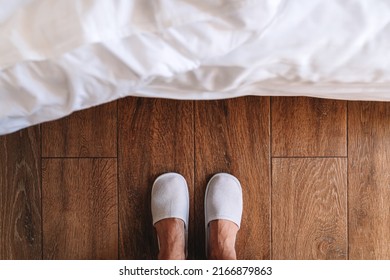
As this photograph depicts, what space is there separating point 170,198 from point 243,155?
0.68ft

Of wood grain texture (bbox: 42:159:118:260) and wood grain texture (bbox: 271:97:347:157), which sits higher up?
wood grain texture (bbox: 271:97:347:157)

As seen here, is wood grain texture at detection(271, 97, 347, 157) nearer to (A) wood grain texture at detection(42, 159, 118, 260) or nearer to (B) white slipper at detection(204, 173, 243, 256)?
(B) white slipper at detection(204, 173, 243, 256)

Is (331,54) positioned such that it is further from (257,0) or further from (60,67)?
(60,67)

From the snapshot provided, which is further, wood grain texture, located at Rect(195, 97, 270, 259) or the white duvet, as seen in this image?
wood grain texture, located at Rect(195, 97, 270, 259)

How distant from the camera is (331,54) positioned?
21.7 inches

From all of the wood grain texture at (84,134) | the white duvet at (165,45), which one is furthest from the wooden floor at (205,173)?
the white duvet at (165,45)

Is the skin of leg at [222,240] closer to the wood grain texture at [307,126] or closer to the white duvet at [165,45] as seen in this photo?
the wood grain texture at [307,126]

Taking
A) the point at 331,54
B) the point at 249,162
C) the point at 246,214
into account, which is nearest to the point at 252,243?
the point at 246,214

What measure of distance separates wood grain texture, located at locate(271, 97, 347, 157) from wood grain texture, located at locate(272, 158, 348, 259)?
27mm

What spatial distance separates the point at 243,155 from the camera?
3.14 feet

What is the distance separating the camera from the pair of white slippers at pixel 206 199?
0.93 meters

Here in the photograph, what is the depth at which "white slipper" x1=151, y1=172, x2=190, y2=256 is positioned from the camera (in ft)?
3.05

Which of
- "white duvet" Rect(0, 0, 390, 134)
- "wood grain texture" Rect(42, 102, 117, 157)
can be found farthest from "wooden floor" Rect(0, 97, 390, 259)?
"white duvet" Rect(0, 0, 390, 134)
